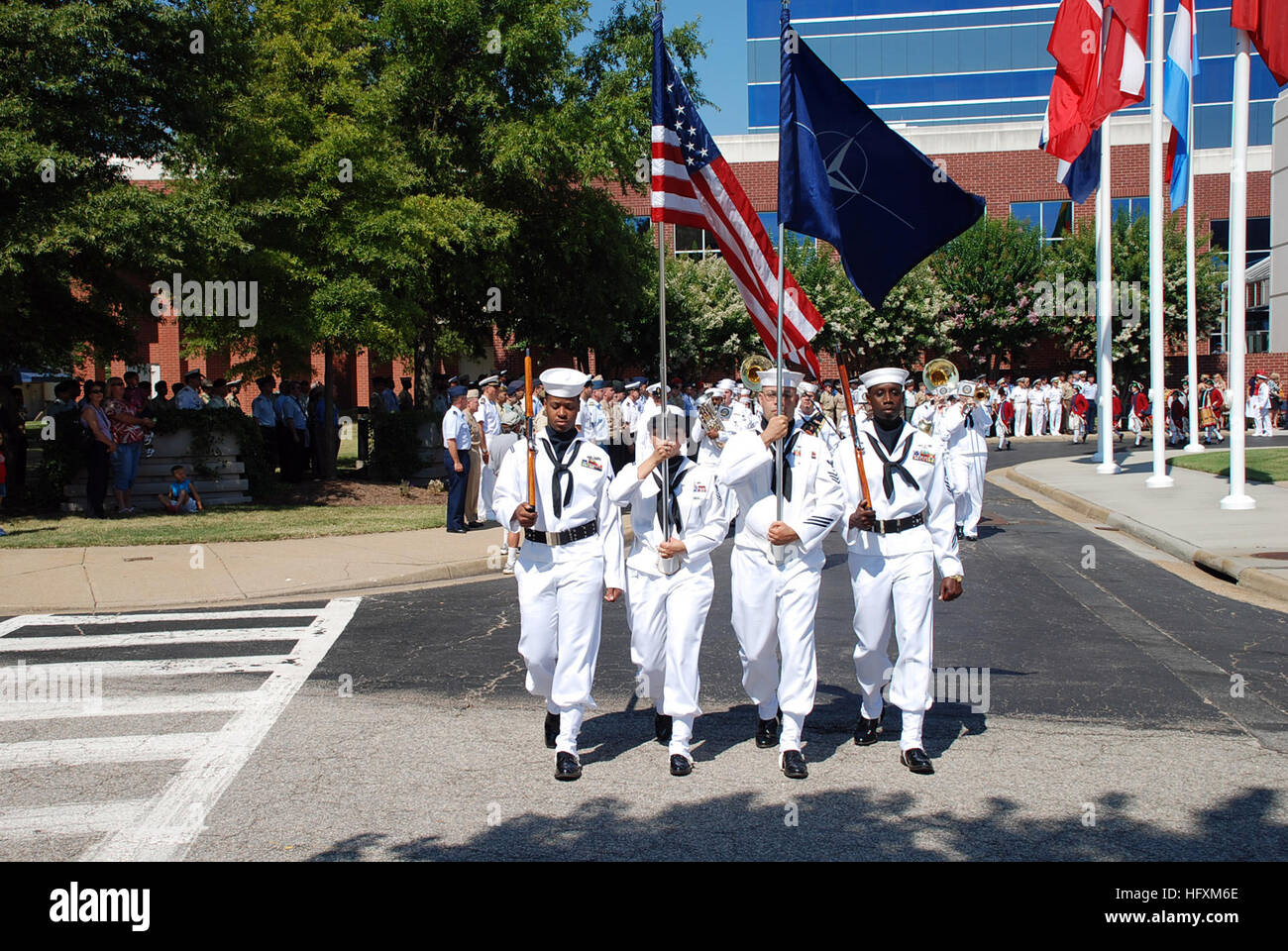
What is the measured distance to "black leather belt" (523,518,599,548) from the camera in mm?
6062

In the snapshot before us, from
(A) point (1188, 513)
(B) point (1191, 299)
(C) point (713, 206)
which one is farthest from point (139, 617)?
(B) point (1191, 299)

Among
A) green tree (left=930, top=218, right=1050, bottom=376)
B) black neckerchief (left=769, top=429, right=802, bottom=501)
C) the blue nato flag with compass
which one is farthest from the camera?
green tree (left=930, top=218, right=1050, bottom=376)

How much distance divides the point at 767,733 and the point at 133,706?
12.9 ft

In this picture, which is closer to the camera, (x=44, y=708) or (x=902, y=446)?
(x=902, y=446)

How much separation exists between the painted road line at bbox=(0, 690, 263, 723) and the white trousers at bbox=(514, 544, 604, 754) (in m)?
2.22

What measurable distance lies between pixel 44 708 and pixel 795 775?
15.2 feet

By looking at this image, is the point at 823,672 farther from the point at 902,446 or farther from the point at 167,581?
the point at 167,581

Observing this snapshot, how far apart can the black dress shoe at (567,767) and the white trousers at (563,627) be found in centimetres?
8

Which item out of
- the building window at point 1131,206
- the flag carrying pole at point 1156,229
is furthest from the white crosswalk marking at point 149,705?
the building window at point 1131,206

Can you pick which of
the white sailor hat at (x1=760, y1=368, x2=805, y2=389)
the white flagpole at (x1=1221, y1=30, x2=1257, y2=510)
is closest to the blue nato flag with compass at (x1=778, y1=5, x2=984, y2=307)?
the white sailor hat at (x1=760, y1=368, x2=805, y2=389)

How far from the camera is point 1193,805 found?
5211 mm

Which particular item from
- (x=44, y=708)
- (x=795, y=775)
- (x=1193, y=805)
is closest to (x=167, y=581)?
(x=44, y=708)

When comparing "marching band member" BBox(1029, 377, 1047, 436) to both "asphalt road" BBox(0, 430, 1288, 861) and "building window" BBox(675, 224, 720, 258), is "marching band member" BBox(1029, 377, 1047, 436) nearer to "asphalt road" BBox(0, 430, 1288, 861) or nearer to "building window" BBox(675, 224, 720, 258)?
"building window" BBox(675, 224, 720, 258)

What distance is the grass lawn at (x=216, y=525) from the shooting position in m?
14.1
